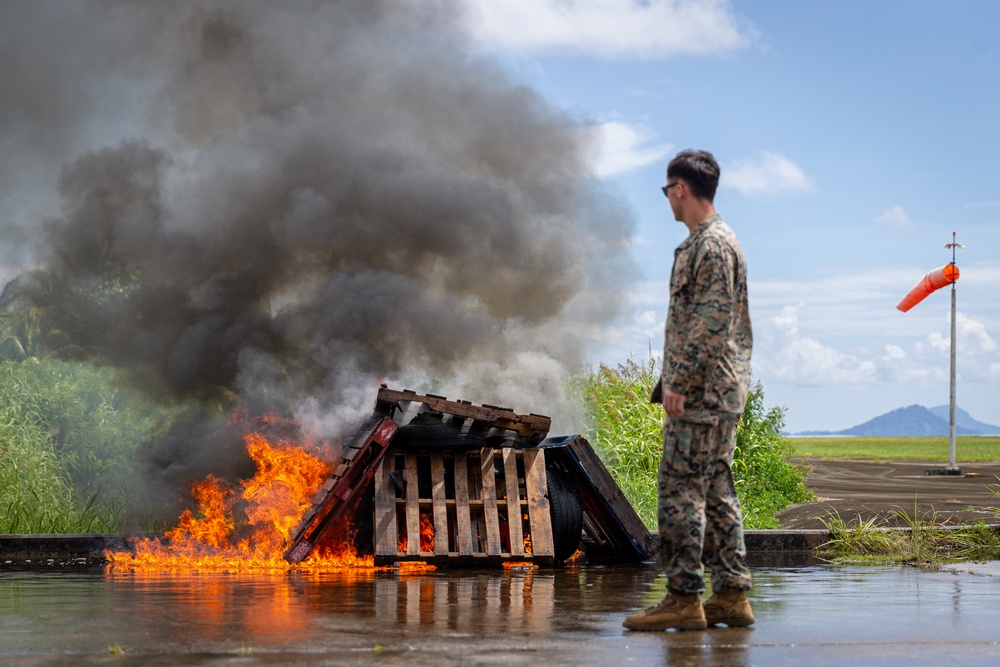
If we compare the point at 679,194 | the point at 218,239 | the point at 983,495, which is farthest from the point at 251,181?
the point at 983,495

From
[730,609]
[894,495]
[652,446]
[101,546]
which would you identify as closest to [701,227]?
[730,609]

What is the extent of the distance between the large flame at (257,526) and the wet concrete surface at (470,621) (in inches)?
36.1

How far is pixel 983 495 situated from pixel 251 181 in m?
11.0

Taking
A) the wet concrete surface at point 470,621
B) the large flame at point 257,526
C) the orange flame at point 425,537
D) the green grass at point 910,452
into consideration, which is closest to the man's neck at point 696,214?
the wet concrete surface at point 470,621

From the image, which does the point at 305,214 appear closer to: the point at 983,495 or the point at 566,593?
the point at 566,593

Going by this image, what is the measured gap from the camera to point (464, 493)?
925 cm

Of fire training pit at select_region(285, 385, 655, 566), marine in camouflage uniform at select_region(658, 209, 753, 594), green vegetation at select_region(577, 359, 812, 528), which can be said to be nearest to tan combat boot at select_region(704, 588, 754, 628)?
marine in camouflage uniform at select_region(658, 209, 753, 594)

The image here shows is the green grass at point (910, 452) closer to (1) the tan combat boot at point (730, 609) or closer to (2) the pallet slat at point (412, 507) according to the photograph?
(2) the pallet slat at point (412, 507)

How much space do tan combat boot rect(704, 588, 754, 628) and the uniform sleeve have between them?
947 mm

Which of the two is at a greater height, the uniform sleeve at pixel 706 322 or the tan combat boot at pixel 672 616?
the uniform sleeve at pixel 706 322

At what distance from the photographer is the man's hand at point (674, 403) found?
5.07 metres

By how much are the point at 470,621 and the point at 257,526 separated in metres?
4.59

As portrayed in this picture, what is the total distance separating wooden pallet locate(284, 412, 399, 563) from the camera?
8742 mm

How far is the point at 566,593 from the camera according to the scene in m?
6.91
